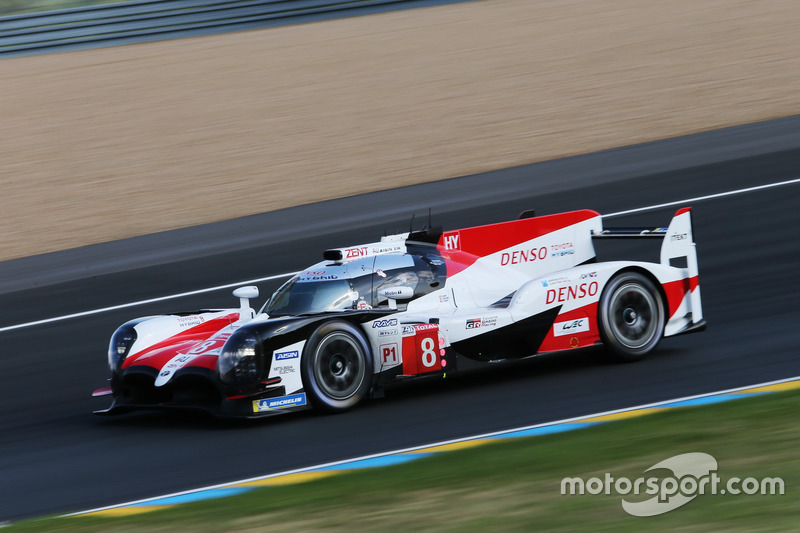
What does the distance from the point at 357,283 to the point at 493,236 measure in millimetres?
1522

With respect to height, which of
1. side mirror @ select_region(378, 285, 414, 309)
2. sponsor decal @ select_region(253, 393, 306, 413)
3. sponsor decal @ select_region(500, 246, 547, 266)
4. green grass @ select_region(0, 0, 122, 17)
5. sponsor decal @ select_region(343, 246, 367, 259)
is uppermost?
green grass @ select_region(0, 0, 122, 17)

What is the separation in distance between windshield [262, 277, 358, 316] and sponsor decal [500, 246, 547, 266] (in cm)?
160

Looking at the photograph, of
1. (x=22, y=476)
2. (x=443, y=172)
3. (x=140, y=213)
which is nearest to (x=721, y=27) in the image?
(x=443, y=172)

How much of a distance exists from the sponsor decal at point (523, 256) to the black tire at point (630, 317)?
94cm

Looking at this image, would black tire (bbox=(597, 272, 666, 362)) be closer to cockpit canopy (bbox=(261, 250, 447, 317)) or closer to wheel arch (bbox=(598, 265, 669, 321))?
wheel arch (bbox=(598, 265, 669, 321))

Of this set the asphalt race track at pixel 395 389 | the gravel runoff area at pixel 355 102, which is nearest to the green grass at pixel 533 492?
the asphalt race track at pixel 395 389

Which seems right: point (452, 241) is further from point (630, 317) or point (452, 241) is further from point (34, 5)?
point (34, 5)

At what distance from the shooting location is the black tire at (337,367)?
7.47 meters

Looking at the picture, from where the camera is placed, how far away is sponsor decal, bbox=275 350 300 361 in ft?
24.2

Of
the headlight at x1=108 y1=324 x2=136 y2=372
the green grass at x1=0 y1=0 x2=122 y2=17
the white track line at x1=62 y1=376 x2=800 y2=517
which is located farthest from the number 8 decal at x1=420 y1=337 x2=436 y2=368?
the green grass at x1=0 y1=0 x2=122 y2=17

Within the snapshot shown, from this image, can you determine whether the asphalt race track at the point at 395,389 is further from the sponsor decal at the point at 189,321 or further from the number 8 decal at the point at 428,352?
the sponsor decal at the point at 189,321

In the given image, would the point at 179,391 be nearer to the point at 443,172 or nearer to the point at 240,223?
the point at 240,223

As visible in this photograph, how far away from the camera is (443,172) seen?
15.7 m

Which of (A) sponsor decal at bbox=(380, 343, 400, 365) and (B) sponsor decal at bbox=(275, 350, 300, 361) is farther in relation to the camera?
(A) sponsor decal at bbox=(380, 343, 400, 365)
